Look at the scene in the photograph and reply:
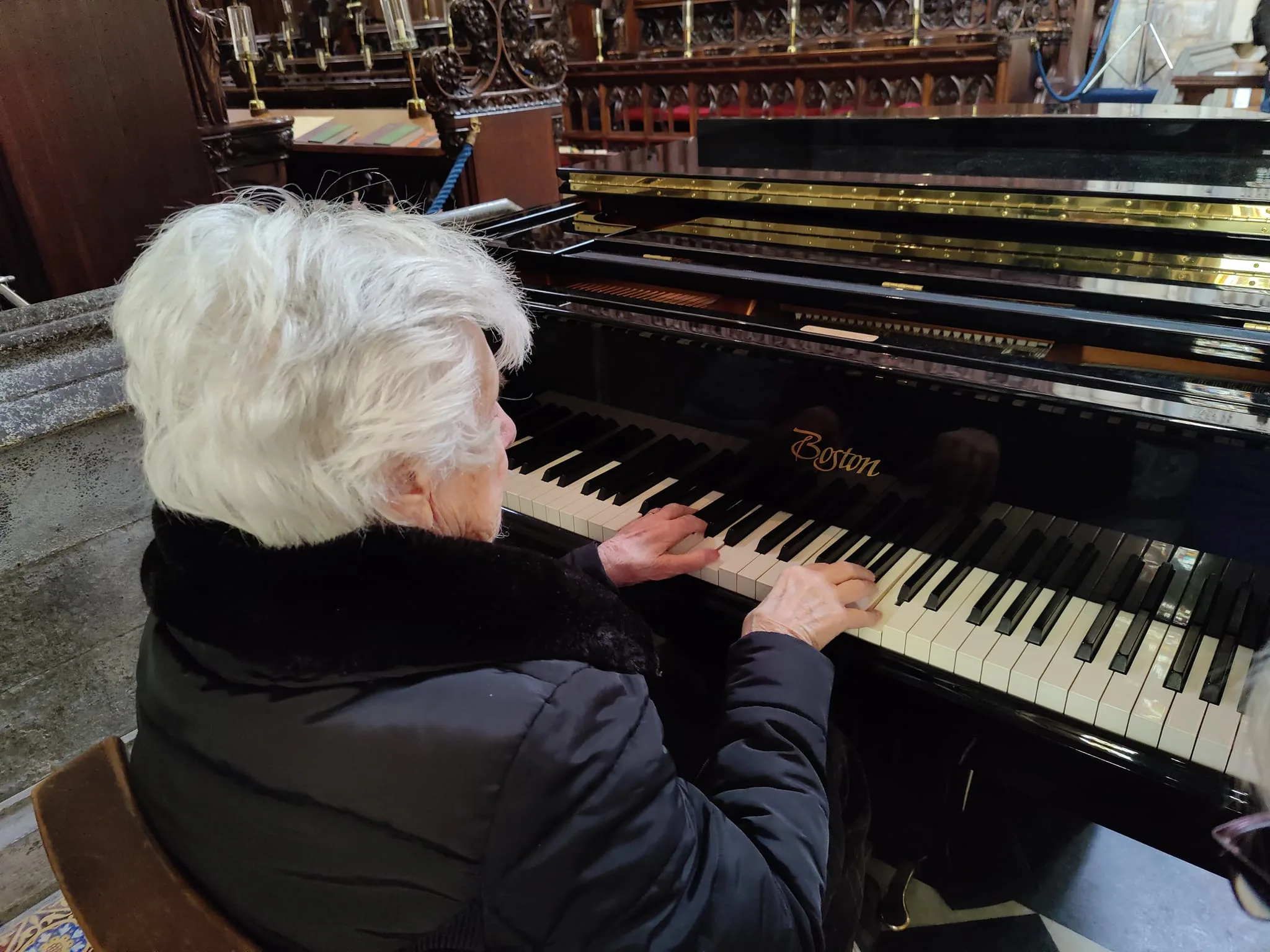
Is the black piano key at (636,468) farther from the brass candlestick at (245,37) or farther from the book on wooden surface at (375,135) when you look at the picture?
the brass candlestick at (245,37)

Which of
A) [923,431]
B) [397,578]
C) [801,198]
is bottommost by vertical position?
[923,431]

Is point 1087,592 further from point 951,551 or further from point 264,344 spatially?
point 264,344

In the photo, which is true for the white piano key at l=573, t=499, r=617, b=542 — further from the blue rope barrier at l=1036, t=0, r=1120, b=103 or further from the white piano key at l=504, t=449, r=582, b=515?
the blue rope barrier at l=1036, t=0, r=1120, b=103

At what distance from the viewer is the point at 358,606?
794 millimetres

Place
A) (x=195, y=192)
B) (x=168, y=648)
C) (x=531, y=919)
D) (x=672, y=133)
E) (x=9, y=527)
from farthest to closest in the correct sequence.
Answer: (x=672, y=133)
(x=195, y=192)
(x=9, y=527)
(x=168, y=648)
(x=531, y=919)

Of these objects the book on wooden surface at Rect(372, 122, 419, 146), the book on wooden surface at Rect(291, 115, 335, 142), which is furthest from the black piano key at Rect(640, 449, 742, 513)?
the book on wooden surface at Rect(291, 115, 335, 142)

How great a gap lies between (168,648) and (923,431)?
1.09m

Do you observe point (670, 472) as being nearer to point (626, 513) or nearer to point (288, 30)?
point (626, 513)

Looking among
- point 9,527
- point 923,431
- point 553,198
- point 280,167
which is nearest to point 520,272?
point 923,431

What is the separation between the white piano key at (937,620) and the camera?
1.26 metres

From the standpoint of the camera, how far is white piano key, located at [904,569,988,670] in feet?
4.14

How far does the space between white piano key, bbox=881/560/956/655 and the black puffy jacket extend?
50 centimetres

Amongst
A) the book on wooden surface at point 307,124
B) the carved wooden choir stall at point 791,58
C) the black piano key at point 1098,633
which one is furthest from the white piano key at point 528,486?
the book on wooden surface at point 307,124

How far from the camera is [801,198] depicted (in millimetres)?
1949
